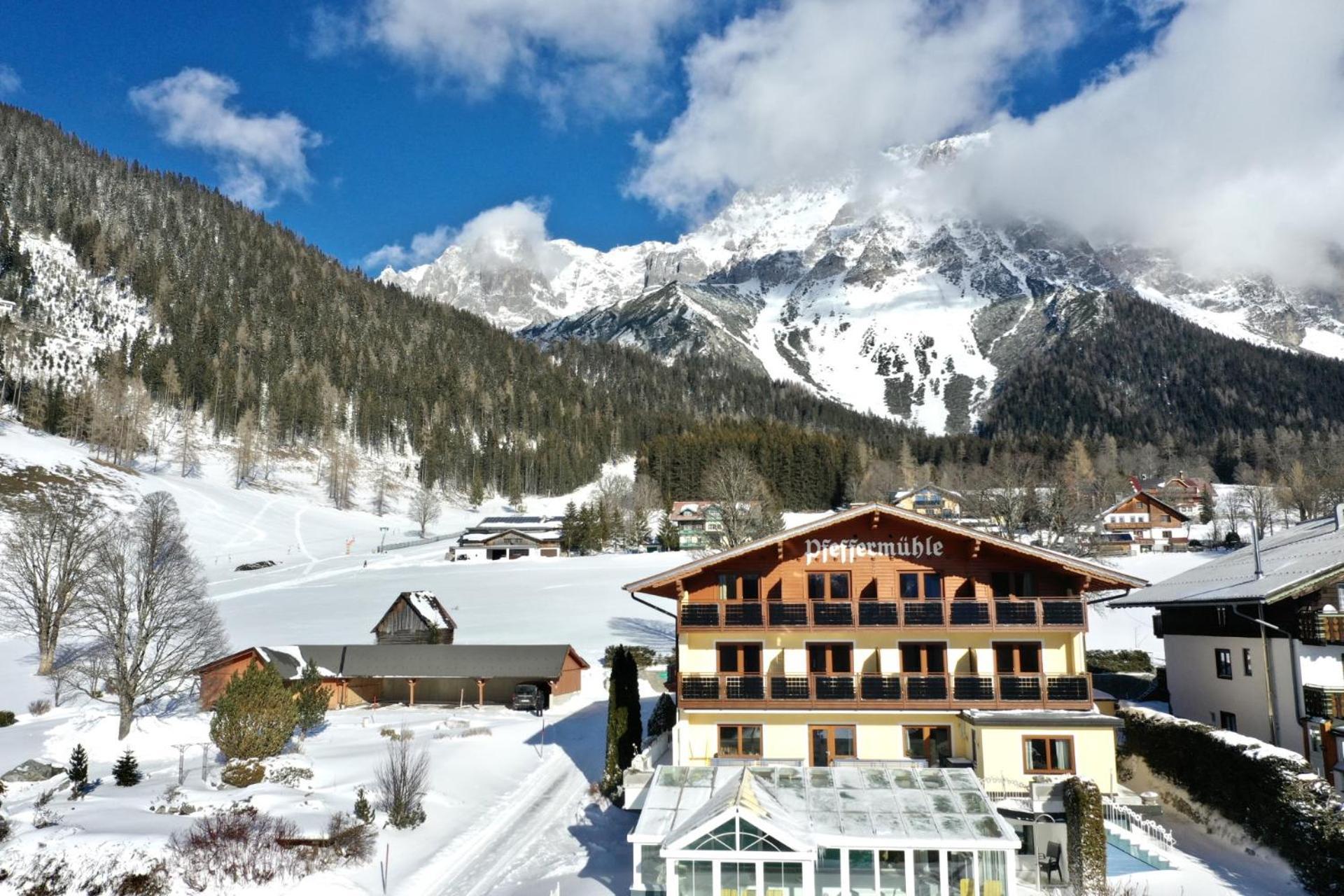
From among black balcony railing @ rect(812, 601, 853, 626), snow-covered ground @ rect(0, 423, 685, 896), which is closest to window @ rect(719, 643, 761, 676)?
black balcony railing @ rect(812, 601, 853, 626)

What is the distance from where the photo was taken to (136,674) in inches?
1604

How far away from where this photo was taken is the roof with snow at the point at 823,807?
2086 cm

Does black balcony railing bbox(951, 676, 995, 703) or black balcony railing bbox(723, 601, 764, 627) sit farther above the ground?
black balcony railing bbox(723, 601, 764, 627)

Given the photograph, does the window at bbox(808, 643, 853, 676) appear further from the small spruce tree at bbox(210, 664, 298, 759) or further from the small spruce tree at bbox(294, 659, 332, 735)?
the small spruce tree at bbox(294, 659, 332, 735)

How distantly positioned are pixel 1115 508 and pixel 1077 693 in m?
107

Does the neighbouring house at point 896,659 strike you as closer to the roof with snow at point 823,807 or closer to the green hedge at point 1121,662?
the roof with snow at point 823,807

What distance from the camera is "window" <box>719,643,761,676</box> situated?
32.2m

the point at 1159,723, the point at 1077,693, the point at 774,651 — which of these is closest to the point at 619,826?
the point at 774,651

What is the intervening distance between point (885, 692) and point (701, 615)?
7256 mm

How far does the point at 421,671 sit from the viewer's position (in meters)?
54.6

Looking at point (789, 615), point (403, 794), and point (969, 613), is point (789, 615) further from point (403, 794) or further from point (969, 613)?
point (403, 794)

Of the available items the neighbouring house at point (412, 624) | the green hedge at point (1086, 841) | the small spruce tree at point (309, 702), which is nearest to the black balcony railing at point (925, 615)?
the green hedge at point (1086, 841)

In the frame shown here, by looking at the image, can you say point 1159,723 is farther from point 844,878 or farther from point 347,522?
point 347,522

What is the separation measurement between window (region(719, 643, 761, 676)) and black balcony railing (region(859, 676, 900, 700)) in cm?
406
